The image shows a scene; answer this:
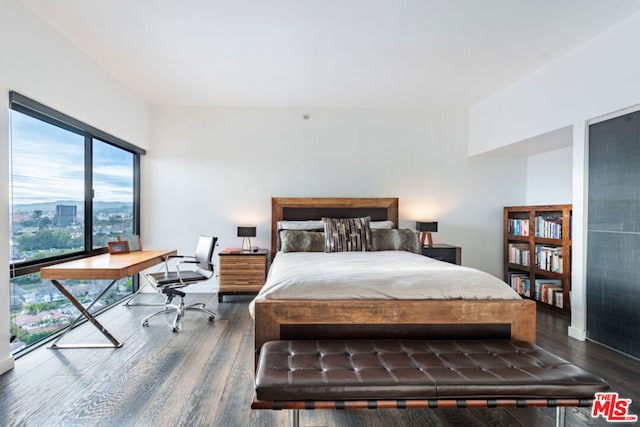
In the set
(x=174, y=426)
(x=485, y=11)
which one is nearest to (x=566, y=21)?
(x=485, y=11)

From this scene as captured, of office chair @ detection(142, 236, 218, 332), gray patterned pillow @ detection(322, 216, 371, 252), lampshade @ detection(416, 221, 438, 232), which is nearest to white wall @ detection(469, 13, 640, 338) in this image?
lampshade @ detection(416, 221, 438, 232)

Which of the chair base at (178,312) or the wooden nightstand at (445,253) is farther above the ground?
the wooden nightstand at (445,253)

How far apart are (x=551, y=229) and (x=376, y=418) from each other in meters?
3.36

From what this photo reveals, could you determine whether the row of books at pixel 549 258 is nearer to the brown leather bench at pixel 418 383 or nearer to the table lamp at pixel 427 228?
the table lamp at pixel 427 228

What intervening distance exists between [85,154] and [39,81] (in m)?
1.04

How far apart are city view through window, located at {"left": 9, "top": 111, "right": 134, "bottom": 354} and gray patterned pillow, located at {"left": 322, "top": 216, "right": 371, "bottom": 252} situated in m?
2.60

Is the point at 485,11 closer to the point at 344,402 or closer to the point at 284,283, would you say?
the point at 284,283

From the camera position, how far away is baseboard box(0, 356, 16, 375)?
2309mm

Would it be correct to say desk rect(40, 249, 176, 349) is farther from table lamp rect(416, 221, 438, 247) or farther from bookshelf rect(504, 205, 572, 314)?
bookshelf rect(504, 205, 572, 314)

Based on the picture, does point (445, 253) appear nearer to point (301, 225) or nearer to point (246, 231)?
point (301, 225)

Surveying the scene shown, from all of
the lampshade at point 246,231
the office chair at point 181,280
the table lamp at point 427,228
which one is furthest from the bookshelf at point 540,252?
the office chair at point 181,280

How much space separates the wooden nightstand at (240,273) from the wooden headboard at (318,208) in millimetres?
434

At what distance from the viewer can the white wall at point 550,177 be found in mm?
4203

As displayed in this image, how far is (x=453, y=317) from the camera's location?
2.09m
